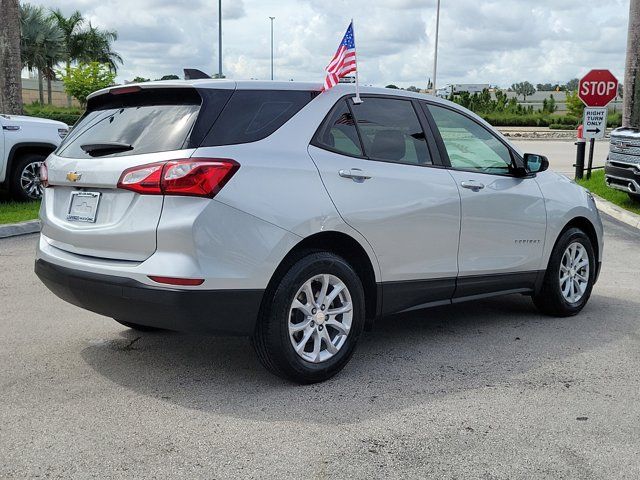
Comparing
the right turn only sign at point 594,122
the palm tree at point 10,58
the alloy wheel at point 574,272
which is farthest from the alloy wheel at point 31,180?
the right turn only sign at point 594,122

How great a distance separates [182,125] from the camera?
4387mm

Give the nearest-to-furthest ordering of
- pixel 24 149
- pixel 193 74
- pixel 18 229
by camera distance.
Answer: pixel 193 74
pixel 18 229
pixel 24 149

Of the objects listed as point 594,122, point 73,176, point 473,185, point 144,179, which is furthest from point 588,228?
point 594,122

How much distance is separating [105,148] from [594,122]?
51.1 ft

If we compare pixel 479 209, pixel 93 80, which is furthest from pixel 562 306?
pixel 93 80

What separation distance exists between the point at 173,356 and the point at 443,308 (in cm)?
258

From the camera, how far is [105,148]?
15.1 ft

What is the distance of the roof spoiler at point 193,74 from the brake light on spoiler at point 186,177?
0.97m

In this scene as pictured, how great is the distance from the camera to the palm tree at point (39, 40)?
5853cm

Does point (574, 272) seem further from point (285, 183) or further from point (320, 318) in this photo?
point (285, 183)

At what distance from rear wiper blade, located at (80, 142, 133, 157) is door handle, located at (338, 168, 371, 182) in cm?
123

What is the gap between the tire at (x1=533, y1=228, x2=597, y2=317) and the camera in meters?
6.35

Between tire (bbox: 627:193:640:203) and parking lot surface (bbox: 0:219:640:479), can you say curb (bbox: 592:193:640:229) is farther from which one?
parking lot surface (bbox: 0:219:640:479)

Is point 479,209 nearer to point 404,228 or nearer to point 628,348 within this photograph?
point 404,228
